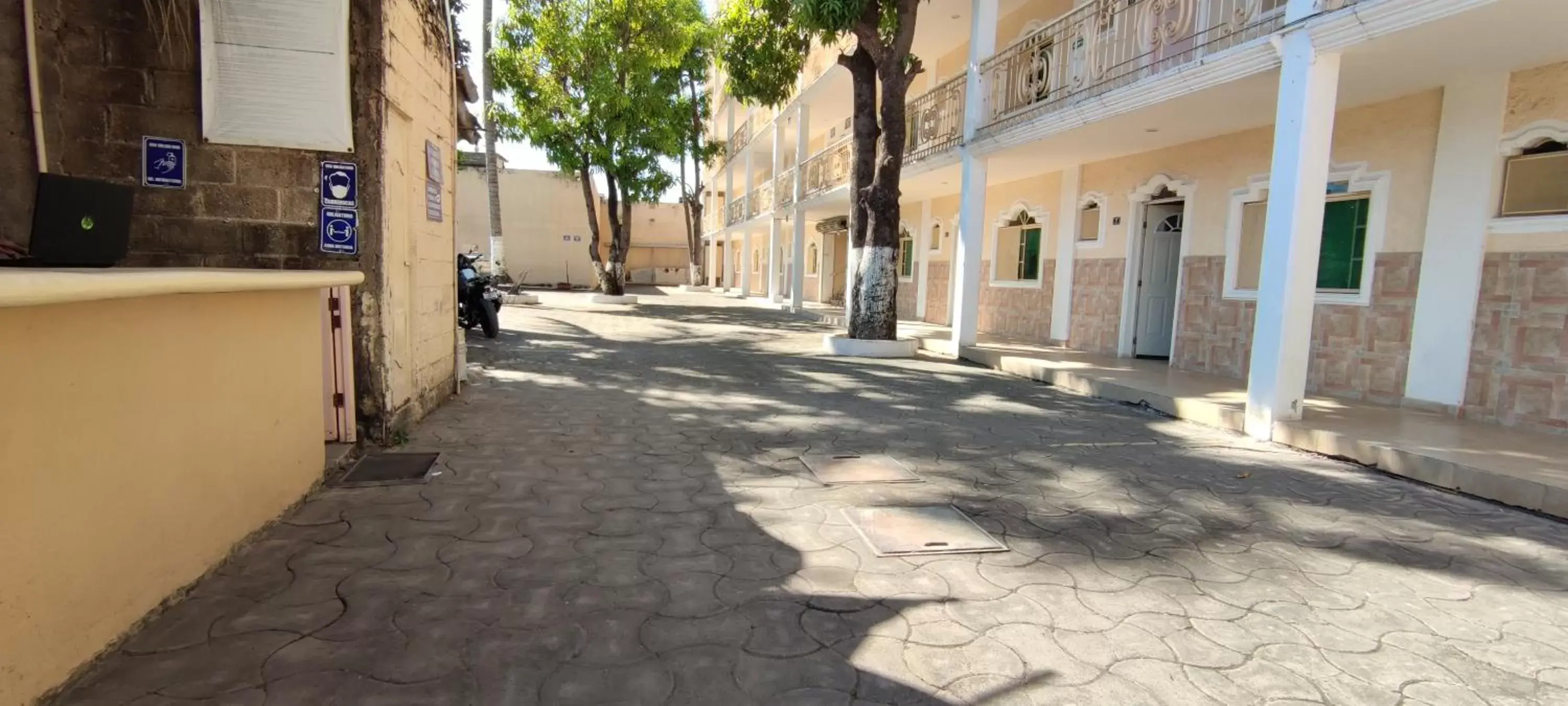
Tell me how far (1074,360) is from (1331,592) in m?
6.68

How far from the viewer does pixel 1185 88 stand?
6777mm

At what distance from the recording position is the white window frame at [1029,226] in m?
11.8

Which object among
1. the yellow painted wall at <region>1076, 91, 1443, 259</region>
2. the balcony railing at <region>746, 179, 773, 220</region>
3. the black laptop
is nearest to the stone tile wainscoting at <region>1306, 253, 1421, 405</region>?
the yellow painted wall at <region>1076, 91, 1443, 259</region>

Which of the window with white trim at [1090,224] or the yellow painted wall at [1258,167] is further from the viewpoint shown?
the window with white trim at [1090,224]

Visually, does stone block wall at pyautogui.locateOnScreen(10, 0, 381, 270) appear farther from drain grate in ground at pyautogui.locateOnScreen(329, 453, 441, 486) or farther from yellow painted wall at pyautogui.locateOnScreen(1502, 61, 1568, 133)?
yellow painted wall at pyautogui.locateOnScreen(1502, 61, 1568, 133)

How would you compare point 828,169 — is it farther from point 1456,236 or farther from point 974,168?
point 1456,236

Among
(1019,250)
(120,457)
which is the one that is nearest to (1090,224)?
(1019,250)

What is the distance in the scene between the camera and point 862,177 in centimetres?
1035

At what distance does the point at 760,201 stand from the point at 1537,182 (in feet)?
64.1

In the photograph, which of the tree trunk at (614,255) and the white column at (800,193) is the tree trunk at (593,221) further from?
the white column at (800,193)

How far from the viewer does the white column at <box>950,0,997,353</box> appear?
33.5 feet

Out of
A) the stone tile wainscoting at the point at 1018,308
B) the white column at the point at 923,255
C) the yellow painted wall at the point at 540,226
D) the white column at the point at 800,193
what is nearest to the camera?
the stone tile wainscoting at the point at 1018,308

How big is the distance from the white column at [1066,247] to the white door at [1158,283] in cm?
125

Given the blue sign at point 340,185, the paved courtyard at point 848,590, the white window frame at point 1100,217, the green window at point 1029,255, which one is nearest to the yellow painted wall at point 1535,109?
the paved courtyard at point 848,590
